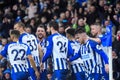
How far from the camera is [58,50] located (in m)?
12.9

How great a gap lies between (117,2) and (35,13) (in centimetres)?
389

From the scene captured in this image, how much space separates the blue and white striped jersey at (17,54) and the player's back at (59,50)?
74cm

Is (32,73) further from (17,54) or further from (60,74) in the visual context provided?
(60,74)

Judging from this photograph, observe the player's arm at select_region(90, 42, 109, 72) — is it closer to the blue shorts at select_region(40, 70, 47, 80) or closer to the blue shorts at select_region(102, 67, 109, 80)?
the blue shorts at select_region(102, 67, 109, 80)

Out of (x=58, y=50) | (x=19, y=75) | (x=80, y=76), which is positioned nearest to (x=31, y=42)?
(x=19, y=75)

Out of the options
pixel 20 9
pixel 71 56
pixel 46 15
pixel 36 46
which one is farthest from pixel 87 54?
pixel 20 9

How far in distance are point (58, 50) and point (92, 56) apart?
2.81ft

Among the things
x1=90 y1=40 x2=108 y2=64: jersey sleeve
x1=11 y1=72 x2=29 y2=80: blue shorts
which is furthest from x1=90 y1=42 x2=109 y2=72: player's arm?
x1=11 y1=72 x2=29 y2=80: blue shorts

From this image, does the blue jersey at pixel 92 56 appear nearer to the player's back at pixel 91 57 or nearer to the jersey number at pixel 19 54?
the player's back at pixel 91 57

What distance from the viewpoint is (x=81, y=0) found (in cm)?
2058

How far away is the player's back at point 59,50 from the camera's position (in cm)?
1287

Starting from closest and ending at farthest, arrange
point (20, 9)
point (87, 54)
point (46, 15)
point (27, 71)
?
point (87, 54) → point (27, 71) → point (46, 15) → point (20, 9)

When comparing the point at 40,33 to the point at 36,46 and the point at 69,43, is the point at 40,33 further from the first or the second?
the point at 69,43

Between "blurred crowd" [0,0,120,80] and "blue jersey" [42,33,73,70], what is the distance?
1.94 meters
